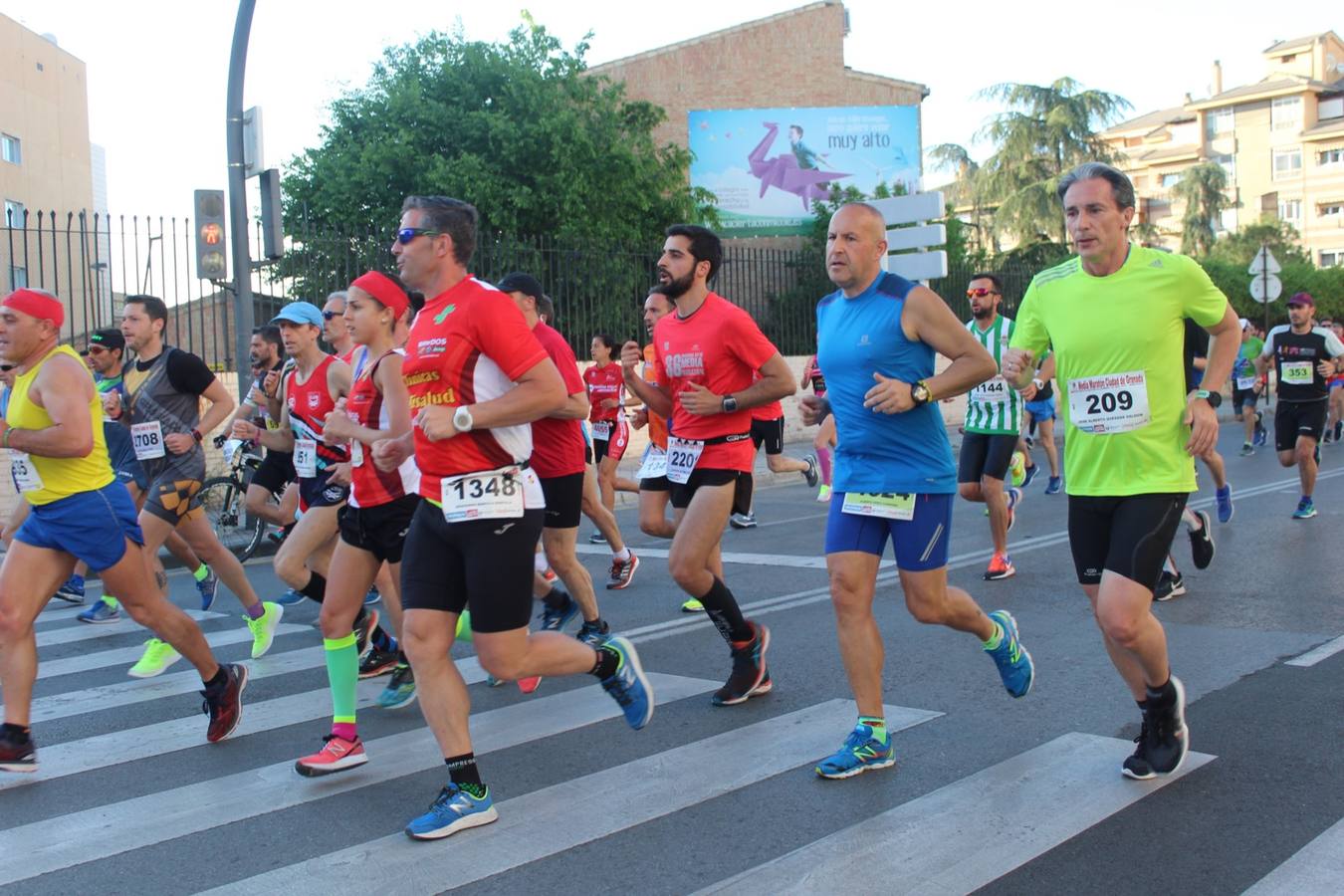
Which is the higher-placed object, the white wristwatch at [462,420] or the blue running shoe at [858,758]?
the white wristwatch at [462,420]

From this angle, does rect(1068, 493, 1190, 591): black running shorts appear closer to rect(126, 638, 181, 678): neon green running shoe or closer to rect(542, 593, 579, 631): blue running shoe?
rect(542, 593, 579, 631): blue running shoe

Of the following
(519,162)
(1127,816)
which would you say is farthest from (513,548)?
(519,162)

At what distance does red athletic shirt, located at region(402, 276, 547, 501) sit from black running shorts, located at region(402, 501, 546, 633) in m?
0.15

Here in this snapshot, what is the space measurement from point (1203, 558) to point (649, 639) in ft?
10.8

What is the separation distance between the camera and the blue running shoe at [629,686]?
4.64 meters

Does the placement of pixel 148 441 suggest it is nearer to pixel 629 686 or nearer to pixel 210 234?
pixel 629 686

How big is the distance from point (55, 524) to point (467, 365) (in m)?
2.07

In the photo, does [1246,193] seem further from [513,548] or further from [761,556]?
[513,548]

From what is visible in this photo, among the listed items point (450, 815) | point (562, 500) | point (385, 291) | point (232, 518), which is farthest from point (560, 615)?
point (232, 518)

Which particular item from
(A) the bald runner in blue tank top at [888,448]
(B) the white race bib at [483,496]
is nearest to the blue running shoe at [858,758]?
(A) the bald runner in blue tank top at [888,448]

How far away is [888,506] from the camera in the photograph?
14.7 feet

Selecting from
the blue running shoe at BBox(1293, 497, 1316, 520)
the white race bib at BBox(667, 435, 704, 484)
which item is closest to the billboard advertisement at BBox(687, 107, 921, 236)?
the blue running shoe at BBox(1293, 497, 1316, 520)

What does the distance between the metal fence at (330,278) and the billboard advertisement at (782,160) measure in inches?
233

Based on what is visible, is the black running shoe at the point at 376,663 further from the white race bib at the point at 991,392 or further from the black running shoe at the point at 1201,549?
the black running shoe at the point at 1201,549
